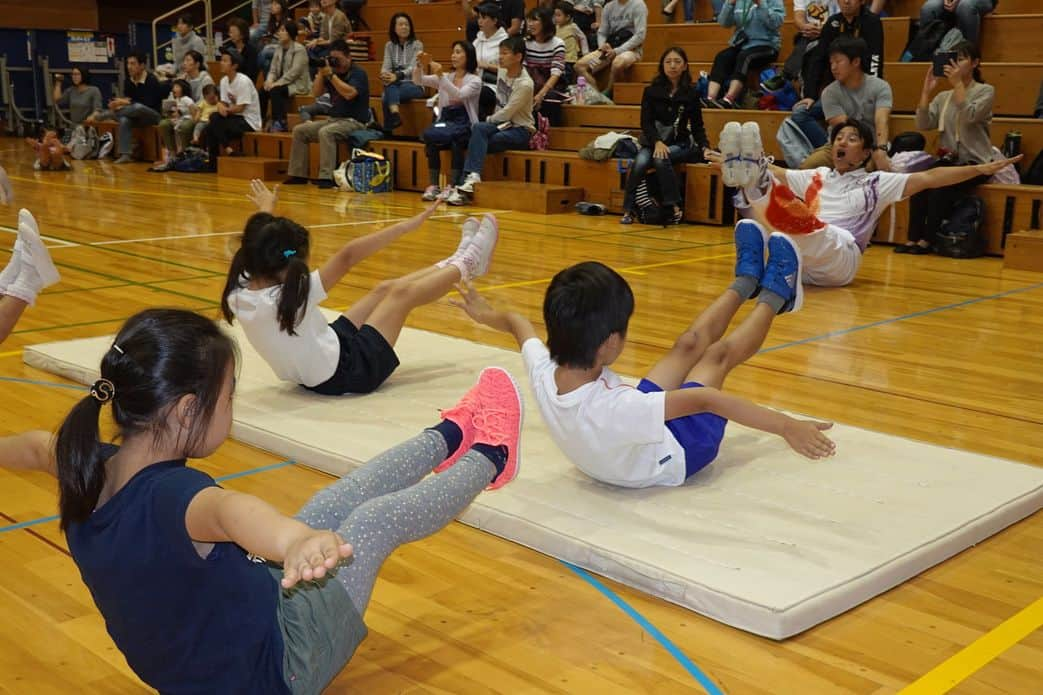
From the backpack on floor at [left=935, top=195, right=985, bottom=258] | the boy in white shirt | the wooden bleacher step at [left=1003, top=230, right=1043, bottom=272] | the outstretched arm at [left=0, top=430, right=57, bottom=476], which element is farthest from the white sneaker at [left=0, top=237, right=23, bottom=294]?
the backpack on floor at [left=935, top=195, right=985, bottom=258]

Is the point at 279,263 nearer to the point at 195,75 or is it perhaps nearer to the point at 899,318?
the point at 899,318

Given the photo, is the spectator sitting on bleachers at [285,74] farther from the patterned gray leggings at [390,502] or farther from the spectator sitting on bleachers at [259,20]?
the patterned gray leggings at [390,502]

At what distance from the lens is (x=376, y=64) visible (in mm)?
12164

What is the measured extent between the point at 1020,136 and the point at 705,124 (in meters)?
2.35

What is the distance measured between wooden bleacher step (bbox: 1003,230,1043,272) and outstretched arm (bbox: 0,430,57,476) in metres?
5.58

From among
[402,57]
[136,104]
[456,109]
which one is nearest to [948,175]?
[456,109]

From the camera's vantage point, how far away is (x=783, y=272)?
10.9 feet

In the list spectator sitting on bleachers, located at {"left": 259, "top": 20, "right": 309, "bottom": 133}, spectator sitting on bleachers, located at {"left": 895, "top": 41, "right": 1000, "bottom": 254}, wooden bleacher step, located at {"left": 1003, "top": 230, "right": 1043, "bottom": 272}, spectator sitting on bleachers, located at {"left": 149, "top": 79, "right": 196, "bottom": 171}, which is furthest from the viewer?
spectator sitting on bleachers, located at {"left": 149, "top": 79, "right": 196, "bottom": 171}

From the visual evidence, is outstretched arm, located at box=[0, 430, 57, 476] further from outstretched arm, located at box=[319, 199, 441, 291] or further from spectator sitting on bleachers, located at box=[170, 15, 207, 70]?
spectator sitting on bleachers, located at box=[170, 15, 207, 70]

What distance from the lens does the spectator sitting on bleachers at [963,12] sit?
7633 millimetres

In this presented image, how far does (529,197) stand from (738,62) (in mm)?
1944

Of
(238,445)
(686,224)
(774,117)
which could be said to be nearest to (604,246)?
(686,224)

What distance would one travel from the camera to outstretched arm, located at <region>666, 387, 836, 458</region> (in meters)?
2.26

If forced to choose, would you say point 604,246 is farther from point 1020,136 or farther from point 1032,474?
point 1032,474
